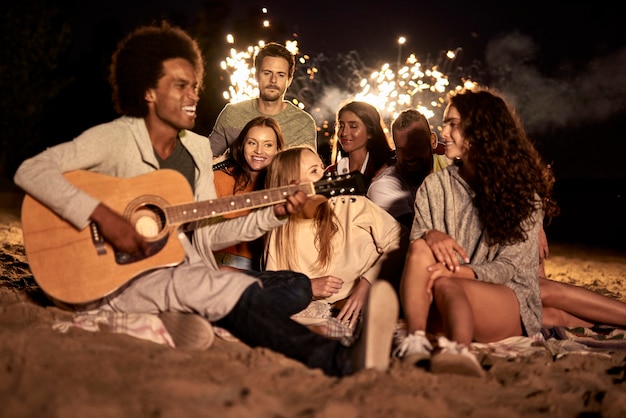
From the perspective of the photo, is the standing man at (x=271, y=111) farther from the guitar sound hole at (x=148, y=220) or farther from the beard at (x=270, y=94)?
the guitar sound hole at (x=148, y=220)

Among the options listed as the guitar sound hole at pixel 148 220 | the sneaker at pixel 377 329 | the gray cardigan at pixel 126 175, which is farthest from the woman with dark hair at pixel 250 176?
the sneaker at pixel 377 329

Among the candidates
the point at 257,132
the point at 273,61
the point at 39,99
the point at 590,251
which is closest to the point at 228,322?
the point at 257,132

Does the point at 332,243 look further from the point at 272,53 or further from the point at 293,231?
the point at 272,53

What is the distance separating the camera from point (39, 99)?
81.7 feet

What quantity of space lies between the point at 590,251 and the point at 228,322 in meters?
11.7

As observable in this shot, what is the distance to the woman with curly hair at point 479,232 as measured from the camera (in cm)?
343

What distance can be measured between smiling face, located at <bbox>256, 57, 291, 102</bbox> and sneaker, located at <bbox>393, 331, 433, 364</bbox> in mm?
3555

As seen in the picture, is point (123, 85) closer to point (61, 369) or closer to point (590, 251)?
point (61, 369)

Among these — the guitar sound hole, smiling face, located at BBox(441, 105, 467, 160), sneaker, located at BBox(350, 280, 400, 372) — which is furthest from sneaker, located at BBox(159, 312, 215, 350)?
smiling face, located at BBox(441, 105, 467, 160)

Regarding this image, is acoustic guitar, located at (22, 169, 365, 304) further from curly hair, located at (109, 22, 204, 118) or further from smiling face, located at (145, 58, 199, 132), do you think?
curly hair, located at (109, 22, 204, 118)

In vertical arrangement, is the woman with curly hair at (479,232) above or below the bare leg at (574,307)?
above

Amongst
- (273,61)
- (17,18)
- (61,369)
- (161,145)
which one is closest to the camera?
(61,369)

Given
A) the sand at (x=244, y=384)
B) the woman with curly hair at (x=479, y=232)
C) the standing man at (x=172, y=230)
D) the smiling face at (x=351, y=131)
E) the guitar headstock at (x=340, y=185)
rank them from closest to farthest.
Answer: the sand at (x=244, y=384), the standing man at (x=172, y=230), the woman with curly hair at (x=479, y=232), the guitar headstock at (x=340, y=185), the smiling face at (x=351, y=131)

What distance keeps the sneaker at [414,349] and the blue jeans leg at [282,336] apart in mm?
343
